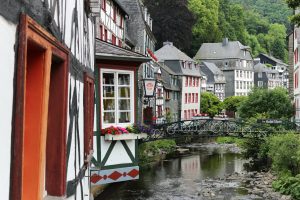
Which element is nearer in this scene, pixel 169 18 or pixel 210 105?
pixel 210 105

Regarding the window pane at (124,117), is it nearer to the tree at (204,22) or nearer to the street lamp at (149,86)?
the street lamp at (149,86)

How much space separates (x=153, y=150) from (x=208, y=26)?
55.6 meters

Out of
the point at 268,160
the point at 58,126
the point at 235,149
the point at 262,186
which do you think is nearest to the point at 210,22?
the point at 235,149

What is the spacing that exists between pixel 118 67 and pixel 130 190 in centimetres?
1285

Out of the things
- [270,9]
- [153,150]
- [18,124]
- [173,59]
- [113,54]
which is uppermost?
[270,9]

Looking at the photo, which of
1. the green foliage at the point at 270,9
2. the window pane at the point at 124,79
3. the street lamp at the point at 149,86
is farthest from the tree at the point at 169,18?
the green foliage at the point at 270,9

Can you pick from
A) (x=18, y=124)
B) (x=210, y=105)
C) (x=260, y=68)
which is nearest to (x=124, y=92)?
(x=18, y=124)

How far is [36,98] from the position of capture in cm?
378

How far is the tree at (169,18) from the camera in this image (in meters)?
72.9

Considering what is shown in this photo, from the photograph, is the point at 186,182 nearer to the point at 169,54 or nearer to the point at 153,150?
the point at 153,150

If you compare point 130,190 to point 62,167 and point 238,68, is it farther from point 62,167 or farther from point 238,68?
point 238,68

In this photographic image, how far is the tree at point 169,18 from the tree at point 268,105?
3234 centimetres

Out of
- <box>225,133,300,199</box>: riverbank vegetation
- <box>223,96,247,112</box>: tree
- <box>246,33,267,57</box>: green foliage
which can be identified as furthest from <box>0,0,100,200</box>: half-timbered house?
<box>246,33,267,57</box>: green foliage

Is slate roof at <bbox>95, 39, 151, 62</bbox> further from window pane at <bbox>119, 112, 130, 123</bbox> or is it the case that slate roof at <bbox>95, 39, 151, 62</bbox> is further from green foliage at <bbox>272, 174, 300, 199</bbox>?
green foliage at <bbox>272, 174, 300, 199</bbox>
